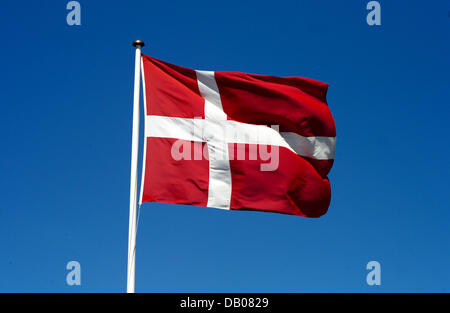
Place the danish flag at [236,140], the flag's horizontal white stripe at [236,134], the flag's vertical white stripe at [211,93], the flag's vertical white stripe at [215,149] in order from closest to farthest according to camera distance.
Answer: the danish flag at [236,140] → the flag's horizontal white stripe at [236,134] → the flag's vertical white stripe at [215,149] → the flag's vertical white stripe at [211,93]

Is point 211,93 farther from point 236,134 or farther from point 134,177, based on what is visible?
point 134,177

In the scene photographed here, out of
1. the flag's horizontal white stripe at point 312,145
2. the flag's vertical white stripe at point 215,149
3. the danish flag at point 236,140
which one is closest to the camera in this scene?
the danish flag at point 236,140

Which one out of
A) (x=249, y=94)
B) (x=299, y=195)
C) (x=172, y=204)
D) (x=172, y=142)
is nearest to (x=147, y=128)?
(x=172, y=142)

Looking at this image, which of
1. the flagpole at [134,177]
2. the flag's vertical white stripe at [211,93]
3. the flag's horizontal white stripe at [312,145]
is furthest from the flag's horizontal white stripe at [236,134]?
the flagpole at [134,177]

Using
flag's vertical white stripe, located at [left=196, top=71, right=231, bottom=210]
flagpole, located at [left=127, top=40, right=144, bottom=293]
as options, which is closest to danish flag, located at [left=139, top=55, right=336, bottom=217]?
flag's vertical white stripe, located at [left=196, top=71, right=231, bottom=210]

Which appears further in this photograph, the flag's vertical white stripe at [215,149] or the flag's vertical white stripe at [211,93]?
the flag's vertical white stripe at [211,93]

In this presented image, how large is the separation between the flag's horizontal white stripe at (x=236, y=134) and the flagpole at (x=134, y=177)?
697 millimetres

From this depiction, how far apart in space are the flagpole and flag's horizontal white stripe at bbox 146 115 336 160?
2.29 feet

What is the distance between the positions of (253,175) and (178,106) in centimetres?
214

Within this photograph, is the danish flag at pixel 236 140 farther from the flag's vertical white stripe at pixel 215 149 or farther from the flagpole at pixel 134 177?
the flagpole at pixel 134 177

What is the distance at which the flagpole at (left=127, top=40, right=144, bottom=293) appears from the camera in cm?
1302

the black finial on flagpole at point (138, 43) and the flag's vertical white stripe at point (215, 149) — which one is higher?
the black finial on flagpole at point (138, 43)

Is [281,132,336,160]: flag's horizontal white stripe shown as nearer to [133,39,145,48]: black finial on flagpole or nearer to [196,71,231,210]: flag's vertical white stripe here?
[196,71,231,210]: flag's vertical white stripe

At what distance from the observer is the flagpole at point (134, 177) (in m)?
13.0
